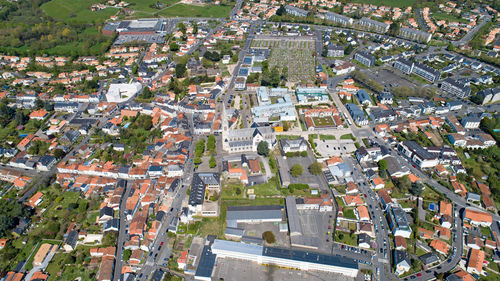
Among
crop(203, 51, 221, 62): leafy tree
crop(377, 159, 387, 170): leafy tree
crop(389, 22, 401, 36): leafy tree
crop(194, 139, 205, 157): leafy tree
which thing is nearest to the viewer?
crop(377, 159, 387, 170): leafy tree

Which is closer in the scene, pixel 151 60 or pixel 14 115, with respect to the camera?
pixel 14 115

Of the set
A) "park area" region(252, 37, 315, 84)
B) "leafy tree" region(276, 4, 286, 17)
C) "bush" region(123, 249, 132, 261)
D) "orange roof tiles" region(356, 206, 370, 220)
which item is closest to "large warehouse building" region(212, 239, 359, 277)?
"orange roof tiles" region(356, 206, 370, 220)

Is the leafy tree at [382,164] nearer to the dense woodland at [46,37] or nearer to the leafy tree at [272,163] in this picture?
the leafy tree at [272,163]

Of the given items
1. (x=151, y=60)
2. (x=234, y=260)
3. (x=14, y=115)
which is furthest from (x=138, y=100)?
(x=234, y=260)

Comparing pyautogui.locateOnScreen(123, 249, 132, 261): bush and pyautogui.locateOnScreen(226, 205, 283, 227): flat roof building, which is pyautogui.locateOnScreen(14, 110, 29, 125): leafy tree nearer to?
pyautogui.locateOnScreen(123, 249, 132, 261): bush

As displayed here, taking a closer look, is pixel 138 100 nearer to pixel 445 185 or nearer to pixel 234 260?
pixel 234 260

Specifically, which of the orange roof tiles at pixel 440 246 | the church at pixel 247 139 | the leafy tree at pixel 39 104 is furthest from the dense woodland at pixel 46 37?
the orange roof tiles at pixel 440 246
